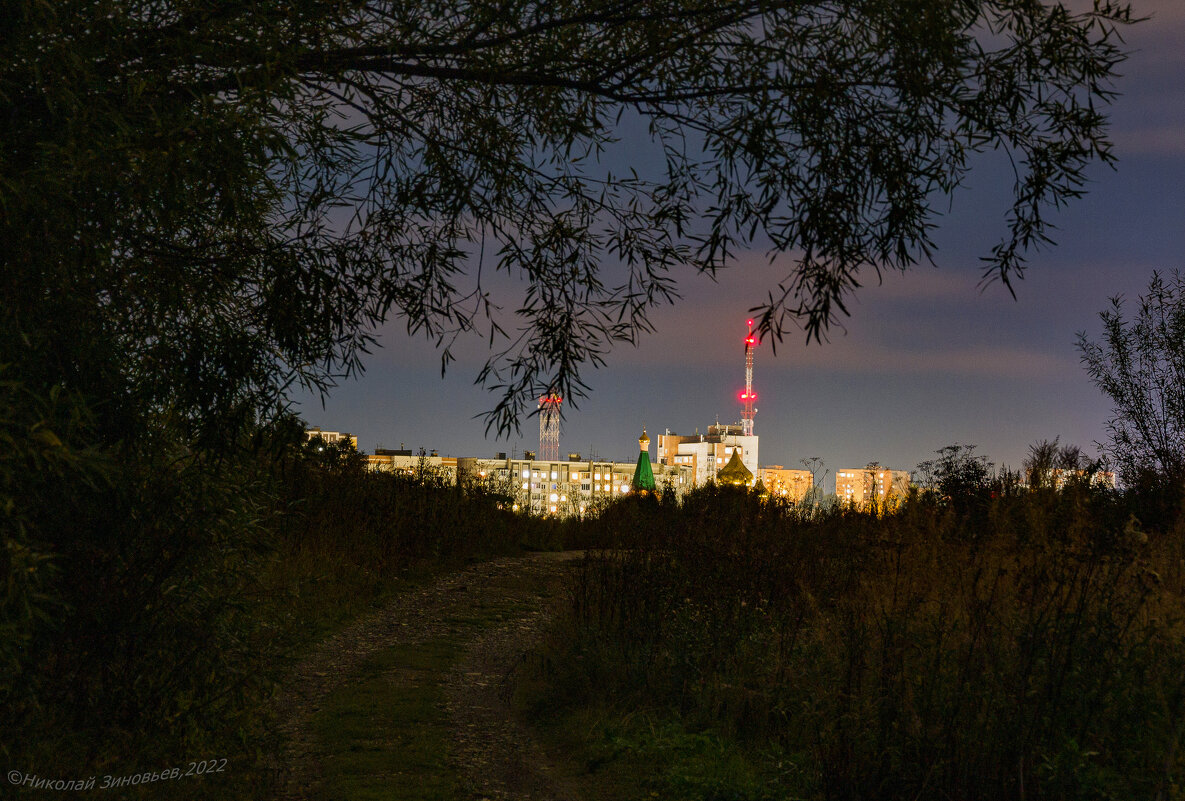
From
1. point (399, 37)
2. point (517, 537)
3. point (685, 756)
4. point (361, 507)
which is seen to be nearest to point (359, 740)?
point (685, 756)

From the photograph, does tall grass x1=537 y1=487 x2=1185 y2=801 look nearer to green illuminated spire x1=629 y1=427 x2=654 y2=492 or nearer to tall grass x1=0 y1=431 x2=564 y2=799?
tall grass x1=0 y1=431 x2=564 y2=799

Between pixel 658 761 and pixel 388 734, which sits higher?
pixel 658 761

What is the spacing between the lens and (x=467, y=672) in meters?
9.66

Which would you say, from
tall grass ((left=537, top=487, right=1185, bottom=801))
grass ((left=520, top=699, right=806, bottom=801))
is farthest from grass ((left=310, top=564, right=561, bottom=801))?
tall grass ((left=537, top=487, right=1185, bottom=801))

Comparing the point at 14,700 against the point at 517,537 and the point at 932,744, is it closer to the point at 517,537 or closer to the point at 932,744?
the point at 932,744

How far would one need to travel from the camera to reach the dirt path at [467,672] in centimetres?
645

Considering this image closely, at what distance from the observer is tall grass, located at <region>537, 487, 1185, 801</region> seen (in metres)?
4.89

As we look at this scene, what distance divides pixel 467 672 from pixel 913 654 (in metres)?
4.86

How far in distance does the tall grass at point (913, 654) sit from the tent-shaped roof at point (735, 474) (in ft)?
46.6

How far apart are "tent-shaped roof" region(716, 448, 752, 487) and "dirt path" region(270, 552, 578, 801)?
34.9 ft

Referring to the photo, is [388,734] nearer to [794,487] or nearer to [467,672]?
[467,672]

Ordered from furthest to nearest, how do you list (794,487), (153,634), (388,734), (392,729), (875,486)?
(794,487)
(875,486)
(392,729)
(388,734)
(153,634)

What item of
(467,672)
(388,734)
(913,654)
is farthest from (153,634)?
(913,654)

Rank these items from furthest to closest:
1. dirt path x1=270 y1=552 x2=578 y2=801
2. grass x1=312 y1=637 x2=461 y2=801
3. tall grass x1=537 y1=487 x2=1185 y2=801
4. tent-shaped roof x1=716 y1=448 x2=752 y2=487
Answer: tent-shaped roof x1=716 y1=448 x2=752 y2=487 → dirt path x1=270 y1=552 x2=578 y2=801 → grass x1=312 y1=637 x2=461 y2=801 → tall grass x1=537 y1=487 x2=1185 y2=801
